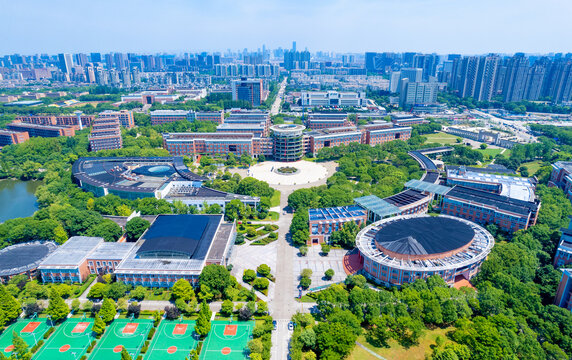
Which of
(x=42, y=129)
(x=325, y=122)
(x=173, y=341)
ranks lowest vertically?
(x=173, y=341)

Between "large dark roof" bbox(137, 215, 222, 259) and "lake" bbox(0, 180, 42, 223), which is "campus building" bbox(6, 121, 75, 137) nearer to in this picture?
"lake" bbox(0, 180, 42, 223)

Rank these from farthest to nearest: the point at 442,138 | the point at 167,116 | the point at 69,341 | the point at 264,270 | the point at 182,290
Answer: the point at 167,116, the point at 442,138, the point at 264,270, the point at 182,290, the point at 69,341

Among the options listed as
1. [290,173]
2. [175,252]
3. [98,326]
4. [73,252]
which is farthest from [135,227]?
[290,173]

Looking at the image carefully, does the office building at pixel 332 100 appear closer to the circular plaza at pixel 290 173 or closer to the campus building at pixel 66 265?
the circular plaza at pixel 290 173

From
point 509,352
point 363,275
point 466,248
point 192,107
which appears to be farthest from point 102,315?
point 192,107

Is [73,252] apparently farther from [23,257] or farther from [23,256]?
[23,256]
